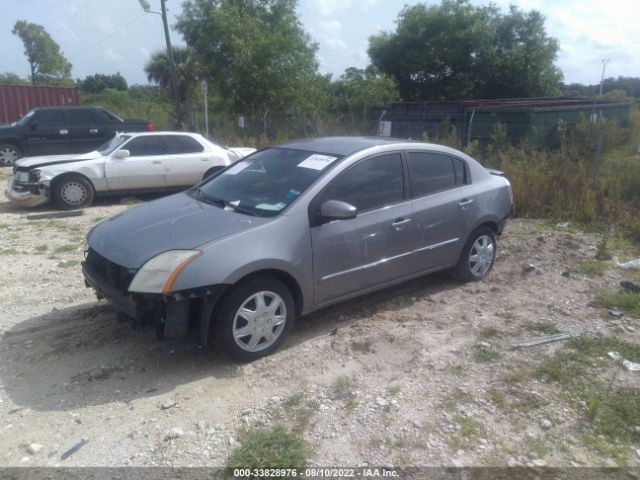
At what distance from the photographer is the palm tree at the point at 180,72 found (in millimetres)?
27281

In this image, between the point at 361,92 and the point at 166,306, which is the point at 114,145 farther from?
the point at 361,92

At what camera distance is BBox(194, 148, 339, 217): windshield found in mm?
4504

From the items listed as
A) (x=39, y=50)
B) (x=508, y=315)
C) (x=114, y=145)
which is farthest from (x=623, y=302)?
(x=39, y=50)

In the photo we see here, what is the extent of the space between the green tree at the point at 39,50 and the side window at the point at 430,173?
56776 millimetres

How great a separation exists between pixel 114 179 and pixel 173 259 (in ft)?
22.9

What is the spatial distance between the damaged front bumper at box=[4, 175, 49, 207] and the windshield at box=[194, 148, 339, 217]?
5.57 meters

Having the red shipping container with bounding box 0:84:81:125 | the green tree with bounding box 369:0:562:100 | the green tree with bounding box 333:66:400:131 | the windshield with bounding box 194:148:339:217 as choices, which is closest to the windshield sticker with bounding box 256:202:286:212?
the windshield with bounding box 194:148:339:217

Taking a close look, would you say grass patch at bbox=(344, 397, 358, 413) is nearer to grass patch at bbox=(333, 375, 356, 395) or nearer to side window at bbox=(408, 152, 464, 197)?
grass patch at bbox=(333, 375, 356, 395)

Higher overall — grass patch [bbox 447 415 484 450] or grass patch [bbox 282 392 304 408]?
grass patch [bbox 282 392 304 408]

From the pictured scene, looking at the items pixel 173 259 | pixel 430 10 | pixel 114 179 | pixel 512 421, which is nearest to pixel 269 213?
pixel 173 259

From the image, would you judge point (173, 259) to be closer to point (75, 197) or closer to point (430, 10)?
point (75, 197)

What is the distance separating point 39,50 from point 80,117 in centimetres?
4656

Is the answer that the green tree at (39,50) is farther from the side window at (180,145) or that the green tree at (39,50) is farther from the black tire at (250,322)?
the black tire at (250,322)

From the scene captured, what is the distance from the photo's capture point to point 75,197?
9.75 metres
